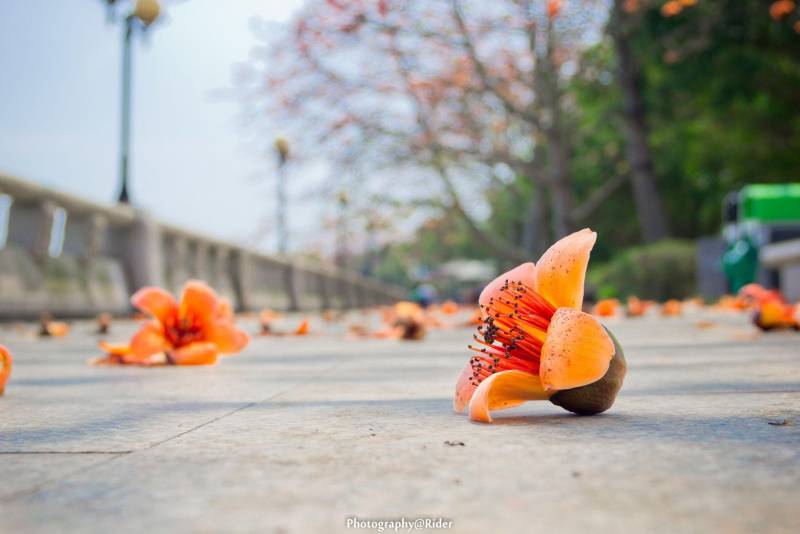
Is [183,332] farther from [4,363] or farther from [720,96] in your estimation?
[720,96]

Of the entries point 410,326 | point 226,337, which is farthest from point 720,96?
point 226,337

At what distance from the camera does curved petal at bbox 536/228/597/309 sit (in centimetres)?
176

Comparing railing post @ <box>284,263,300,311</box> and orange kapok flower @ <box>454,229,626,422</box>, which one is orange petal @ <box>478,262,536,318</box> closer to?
orange kapok flower @ <box>454,229,626,422</box>

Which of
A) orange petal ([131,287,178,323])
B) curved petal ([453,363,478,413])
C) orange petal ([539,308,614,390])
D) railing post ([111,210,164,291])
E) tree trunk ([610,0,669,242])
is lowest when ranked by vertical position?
curved petal ([453,363,478,413])

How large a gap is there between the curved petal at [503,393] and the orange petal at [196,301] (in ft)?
5.50

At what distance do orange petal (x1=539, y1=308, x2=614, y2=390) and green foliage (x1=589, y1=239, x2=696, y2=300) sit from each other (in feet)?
43.8

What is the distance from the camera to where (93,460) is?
1247mm

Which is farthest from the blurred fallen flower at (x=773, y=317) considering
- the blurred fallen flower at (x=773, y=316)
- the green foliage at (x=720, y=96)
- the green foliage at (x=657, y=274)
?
the green foliage at (x=657, y=274)

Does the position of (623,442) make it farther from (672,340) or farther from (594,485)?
(672,340)

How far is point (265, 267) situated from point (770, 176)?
→ 12254mm

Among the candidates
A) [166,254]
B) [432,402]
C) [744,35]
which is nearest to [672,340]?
[432,402]

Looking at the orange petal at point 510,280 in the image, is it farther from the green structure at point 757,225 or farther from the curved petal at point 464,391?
the green structure at point 757,225

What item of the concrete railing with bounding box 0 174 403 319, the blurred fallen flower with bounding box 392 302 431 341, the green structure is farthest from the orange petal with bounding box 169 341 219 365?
the green structure

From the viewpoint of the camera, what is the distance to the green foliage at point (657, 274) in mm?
14930
